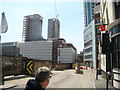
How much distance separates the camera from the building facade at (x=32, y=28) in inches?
5981

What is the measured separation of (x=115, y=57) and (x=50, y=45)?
94100 millimetres

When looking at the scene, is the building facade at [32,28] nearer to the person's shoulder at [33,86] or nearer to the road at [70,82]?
the road at [70,82]

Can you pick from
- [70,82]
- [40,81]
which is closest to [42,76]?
[40,81]

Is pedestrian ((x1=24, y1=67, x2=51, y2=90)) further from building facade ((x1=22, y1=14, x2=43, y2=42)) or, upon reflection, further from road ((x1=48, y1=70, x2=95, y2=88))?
building facade ((x1=22, y1=14, x2=43, y2=42))

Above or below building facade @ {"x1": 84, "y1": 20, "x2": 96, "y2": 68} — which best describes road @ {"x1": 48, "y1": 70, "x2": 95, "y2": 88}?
below

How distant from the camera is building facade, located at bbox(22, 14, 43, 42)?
151925mm

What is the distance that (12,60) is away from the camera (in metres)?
21.6

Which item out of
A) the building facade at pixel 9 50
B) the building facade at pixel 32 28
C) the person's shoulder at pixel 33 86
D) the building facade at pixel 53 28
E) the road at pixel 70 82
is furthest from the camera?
the building facade at pixel 53 28

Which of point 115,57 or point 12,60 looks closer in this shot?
point 115,57

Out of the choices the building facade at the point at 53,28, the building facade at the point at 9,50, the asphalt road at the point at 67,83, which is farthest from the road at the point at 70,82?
the building facade at the point at 53,28

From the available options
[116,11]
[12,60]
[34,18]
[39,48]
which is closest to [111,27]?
[116,11]

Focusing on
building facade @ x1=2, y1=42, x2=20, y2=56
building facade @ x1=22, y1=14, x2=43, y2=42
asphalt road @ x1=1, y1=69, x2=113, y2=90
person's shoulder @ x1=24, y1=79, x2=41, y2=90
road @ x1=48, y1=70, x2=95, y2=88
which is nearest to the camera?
person's shoulder @ x1=24, y1=79, x2=41, y2=90

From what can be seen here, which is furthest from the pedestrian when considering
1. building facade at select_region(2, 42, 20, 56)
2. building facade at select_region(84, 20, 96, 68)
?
building facade at select_region(84, 20, 96, 68)

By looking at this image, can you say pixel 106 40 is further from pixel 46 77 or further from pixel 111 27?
pixel 111 27
